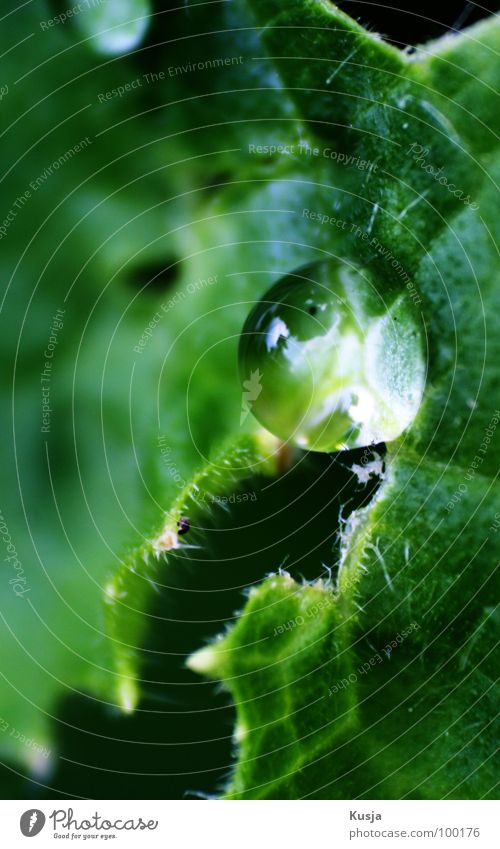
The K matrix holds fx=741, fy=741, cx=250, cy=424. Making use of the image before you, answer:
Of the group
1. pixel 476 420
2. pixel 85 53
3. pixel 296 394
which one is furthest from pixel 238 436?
pixel 85 53

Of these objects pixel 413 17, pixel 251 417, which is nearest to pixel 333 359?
pixel 251 417

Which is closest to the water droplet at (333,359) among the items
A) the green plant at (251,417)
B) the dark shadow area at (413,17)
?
the green plant at (251,417)

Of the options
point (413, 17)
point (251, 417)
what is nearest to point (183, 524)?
point (251, 417)

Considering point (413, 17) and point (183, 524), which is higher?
point (413, 17)

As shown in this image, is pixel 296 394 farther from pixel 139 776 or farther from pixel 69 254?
pixel 139 776

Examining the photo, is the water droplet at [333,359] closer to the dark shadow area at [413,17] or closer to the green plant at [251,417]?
the green plant at [251,417]

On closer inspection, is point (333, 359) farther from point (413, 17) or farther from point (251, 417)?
point (413, 17)

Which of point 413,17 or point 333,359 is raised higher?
point 413,17

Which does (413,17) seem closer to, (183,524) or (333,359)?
(333,359)
